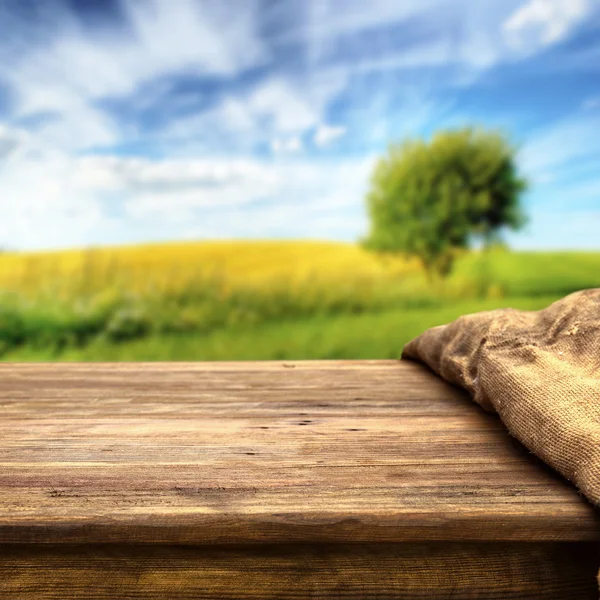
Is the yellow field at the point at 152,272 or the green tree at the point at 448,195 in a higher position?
the green tree at the point at 448,195

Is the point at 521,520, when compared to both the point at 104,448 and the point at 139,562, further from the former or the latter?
the point at 104,448

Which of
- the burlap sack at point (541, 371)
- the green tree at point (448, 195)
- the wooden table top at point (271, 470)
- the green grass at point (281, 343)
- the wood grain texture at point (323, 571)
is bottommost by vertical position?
the green grass at point (281, 343)

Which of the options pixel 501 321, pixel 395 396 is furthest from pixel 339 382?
pixel 501 321

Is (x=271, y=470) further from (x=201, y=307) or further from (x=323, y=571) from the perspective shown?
(x=201, y=307)

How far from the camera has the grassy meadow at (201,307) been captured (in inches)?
170

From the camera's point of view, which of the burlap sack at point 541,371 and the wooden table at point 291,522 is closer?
the wooden table at point 291,522

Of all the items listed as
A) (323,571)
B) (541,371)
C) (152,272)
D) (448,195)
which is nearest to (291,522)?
(323,571)

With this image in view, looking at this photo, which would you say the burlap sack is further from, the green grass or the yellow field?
the yellow field

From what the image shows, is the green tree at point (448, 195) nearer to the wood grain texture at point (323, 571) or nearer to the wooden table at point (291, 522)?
the wooden table at point (291, 522)

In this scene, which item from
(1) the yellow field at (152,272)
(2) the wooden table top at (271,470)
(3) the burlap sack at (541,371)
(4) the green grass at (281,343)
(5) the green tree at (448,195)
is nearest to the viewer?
(2) the wooden table top at (271,470)

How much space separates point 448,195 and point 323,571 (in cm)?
522

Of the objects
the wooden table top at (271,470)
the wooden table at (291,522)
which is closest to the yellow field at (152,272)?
the wooden table top at (271,470)

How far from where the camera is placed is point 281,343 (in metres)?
4.54

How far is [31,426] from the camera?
114 centimetres
